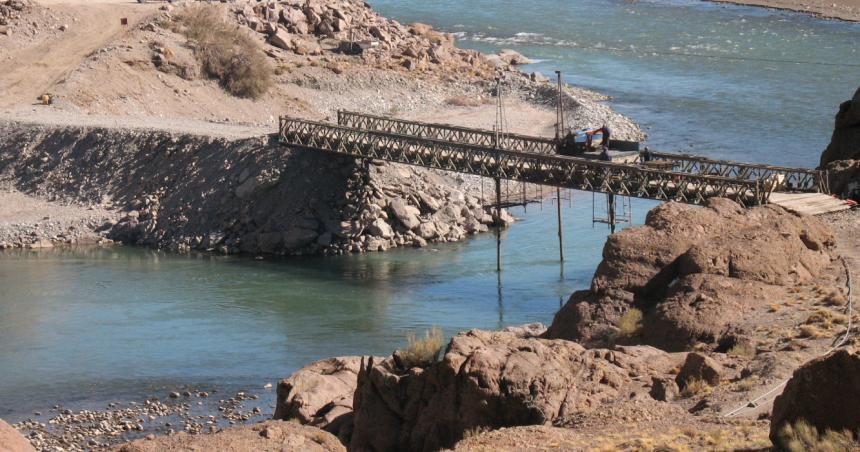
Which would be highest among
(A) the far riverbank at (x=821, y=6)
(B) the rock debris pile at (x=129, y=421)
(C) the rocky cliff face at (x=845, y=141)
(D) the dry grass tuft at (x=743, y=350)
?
(A) the far riverbank at (x=821, y=6)

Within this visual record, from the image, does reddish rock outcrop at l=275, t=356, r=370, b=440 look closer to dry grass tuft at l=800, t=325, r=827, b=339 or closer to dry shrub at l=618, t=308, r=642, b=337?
dry shrub at l=618, t=308, r=642, b=337

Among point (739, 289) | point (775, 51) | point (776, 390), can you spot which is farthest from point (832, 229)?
point (775, 51)

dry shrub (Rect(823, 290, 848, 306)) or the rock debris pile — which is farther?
the rock debris pile

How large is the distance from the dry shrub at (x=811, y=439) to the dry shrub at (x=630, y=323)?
11.2 m

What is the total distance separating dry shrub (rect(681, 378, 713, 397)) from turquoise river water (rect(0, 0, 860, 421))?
43.8 feet

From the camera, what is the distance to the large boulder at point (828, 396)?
17.8 metres

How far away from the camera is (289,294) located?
45.9 m

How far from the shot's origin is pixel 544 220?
56.0 meters

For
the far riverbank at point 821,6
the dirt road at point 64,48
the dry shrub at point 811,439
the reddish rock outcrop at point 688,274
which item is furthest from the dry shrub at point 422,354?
the far riverbank at point 821,6

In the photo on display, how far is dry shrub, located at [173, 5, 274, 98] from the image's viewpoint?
7031 cm

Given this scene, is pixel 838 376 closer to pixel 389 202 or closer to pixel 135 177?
pixel 389 202

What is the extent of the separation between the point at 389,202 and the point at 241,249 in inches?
238

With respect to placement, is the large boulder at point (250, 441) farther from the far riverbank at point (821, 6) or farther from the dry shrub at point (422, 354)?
the far riverbank at point (821, 6)

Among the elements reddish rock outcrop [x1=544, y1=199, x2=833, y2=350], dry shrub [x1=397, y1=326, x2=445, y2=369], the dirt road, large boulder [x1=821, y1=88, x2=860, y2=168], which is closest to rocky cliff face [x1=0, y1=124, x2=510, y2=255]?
the dirt road
